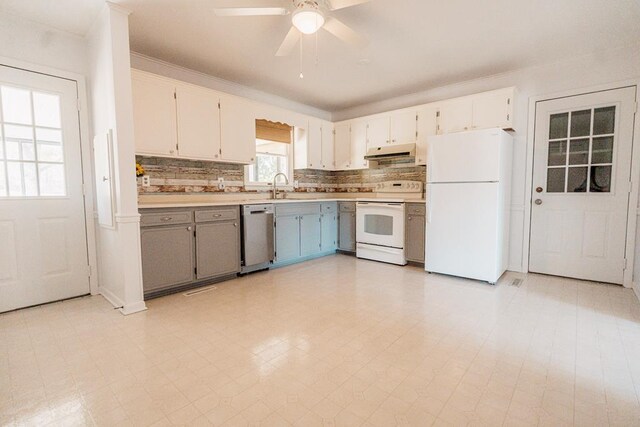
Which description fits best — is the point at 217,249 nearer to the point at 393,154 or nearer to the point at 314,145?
the point at 314,145

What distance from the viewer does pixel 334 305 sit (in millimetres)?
2820

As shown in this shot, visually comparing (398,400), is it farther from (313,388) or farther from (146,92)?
(146,92)

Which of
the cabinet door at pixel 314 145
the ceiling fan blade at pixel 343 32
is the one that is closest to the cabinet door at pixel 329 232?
the cabinet door at pixel 314 145

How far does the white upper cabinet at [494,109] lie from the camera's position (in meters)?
3.65

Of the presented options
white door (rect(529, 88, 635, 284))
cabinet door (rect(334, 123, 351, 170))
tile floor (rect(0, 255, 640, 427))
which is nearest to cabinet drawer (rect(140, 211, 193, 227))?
tile floor (rect(0, 255, 640, 427))

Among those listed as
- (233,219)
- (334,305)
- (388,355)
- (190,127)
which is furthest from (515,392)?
(190,127)

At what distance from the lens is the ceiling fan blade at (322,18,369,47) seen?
221 cm

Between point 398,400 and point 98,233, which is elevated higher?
point 98,233

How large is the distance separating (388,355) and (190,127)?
10.1 ft

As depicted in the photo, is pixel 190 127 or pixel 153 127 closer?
pixel 153 127

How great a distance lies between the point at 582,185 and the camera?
11.4 feet

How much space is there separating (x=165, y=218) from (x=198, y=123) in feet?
4.02

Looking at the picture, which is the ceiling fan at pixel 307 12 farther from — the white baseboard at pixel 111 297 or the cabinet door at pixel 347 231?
the cabinet door at pixel 347 231

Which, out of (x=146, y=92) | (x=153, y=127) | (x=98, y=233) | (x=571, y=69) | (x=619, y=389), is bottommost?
(x=619, y=389)
